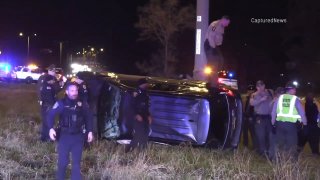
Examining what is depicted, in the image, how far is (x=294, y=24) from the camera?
52938 millimetres

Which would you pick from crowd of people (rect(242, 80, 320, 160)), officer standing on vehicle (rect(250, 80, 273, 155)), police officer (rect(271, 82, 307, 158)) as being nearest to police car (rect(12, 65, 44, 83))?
crowd of people (rect(242, 80, 320, 160))

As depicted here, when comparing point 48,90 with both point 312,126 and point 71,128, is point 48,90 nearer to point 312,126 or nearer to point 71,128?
point 71,128

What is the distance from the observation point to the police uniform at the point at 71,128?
255 inches

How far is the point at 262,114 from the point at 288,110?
1638 mm

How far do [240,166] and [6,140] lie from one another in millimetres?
4187

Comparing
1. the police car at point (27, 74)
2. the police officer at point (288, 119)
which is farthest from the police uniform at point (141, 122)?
the police car at point (27, 74)

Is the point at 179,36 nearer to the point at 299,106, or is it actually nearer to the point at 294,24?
the point at 294,24

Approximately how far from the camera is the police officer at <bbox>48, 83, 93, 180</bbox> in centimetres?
646

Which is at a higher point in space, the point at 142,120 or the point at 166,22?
the point at 166,22

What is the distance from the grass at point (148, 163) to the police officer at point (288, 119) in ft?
1.53

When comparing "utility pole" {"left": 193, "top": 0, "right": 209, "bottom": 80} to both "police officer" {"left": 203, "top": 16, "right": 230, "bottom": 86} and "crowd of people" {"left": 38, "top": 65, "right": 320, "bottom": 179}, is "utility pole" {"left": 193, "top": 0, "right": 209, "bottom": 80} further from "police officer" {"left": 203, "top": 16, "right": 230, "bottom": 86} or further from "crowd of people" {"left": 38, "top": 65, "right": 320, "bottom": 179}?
"crowd of people" {"left": 38, "top": 65, "right": 320, "bottom": 179}

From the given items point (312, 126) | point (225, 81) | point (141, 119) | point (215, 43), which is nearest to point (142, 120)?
point (141, 119)

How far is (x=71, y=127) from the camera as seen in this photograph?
6473 millimetres

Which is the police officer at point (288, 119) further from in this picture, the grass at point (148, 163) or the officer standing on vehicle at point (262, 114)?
the officer standing on vehicle at point (262, 114)
